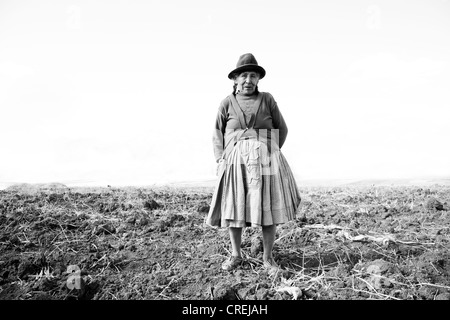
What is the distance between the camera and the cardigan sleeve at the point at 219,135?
3.06 metres

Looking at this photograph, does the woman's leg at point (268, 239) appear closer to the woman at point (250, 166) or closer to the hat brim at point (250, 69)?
the woman at point (250, 166)

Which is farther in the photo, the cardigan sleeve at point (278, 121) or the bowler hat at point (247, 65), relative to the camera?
the cardigan sleeve at point (278, 121)

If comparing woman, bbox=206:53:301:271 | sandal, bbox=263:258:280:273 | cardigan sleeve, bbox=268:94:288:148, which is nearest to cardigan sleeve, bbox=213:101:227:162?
woman, bbox=206:53:301:271

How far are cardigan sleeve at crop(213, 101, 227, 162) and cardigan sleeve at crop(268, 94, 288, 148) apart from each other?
469 millimetres

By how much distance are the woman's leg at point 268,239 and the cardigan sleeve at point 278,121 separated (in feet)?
2.77

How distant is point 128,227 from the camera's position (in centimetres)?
404

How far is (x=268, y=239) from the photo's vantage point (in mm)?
2881

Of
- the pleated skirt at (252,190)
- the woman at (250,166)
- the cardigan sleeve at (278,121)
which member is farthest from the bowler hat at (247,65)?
the pleated skirt at (252,190)

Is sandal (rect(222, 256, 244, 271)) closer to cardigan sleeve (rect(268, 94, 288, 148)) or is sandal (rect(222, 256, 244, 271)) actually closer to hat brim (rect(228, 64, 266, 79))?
cardigan sleeve (rect(268, 94, 288, 148))

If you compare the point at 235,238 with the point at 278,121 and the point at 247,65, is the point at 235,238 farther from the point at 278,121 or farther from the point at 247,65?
→ the point at 247,65

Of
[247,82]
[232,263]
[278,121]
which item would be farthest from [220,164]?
[232,263]

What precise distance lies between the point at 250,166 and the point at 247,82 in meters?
0.79
